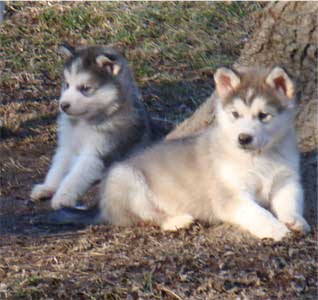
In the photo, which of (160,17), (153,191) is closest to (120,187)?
(153,191)

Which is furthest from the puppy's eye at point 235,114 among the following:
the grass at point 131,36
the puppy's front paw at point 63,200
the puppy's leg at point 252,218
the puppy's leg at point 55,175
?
the grass at point 131,36

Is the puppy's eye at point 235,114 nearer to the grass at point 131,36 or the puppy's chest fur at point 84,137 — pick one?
the puppy's chest fur at point 84,137

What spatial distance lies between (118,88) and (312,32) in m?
1.64

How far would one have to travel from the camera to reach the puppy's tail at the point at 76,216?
6.98 meters

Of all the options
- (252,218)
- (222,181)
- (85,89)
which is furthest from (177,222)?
(85,89)

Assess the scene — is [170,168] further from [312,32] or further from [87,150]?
[312,32]

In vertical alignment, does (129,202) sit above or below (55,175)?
above

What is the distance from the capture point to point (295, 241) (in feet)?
20.5

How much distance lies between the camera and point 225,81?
6.59 m

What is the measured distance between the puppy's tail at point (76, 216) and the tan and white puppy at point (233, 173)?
3 centimetres

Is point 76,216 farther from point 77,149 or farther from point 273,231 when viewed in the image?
point 273,231

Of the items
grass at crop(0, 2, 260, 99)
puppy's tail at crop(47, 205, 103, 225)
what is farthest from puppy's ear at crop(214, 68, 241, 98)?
grass at crop(0, 2, 260, 99)

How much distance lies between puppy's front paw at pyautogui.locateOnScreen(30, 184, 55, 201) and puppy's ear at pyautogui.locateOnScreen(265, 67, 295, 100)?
2.21m

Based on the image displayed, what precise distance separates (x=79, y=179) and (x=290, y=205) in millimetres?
1959
